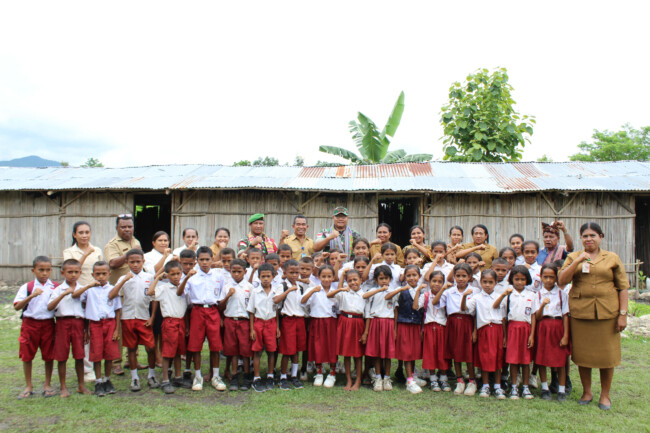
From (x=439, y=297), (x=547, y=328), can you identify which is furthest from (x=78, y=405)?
(x=547, y=328)

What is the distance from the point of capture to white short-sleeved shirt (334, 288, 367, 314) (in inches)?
179

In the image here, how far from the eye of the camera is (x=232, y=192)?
10133mm

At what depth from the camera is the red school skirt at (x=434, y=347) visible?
Answer: 173 inches

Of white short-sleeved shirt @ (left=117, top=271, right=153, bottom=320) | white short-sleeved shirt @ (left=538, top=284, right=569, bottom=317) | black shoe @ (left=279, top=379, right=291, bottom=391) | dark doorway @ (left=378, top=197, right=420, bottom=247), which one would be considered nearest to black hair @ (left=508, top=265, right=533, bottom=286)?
white short-sleeved shirt @ (left=538, top=284, right=569, bottom=317)

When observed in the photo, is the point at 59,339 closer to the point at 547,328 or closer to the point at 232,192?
the point at 547,328

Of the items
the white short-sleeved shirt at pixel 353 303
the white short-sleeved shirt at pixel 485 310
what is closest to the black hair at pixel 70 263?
the white short-sleeved shirt at pixel 353 303

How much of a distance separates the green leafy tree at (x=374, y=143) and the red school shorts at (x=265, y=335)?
34.2 feet

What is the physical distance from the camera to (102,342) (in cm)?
422

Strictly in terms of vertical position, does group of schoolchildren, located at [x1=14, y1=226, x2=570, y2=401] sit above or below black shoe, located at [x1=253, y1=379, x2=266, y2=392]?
above

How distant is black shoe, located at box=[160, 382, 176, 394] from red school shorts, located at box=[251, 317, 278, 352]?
0.83 meters

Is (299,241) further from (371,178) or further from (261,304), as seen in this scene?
(371,178)

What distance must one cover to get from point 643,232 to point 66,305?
13154mm

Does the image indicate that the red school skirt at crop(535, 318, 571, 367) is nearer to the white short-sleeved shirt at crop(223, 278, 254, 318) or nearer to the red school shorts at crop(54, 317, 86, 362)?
the white short-sleeved shirt at crop(223, 278, 254, 318)

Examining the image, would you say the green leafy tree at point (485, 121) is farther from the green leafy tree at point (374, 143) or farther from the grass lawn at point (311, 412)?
the grass lawn at point (311, 412)
